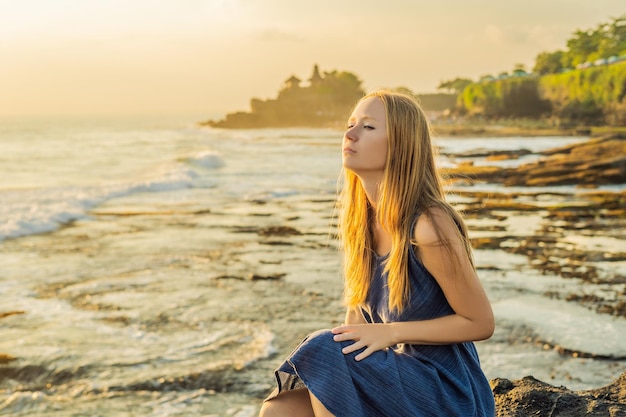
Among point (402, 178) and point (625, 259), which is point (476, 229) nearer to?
point (625, 259)

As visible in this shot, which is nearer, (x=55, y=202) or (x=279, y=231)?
(x=279, y=231)

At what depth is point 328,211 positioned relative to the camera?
45.9 feet

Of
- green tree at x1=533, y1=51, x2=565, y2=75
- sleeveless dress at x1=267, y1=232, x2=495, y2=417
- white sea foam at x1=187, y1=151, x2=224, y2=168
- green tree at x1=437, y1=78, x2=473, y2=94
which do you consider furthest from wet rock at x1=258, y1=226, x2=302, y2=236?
green tree at x1=437, y1=78, x2=473, y2=94

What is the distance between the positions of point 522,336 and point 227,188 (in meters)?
14.7

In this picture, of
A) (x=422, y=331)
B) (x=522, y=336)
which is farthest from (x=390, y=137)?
(x=522, y=336)

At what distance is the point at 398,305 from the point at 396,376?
304 millimetres

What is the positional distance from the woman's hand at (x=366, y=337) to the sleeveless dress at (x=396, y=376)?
0.02 m

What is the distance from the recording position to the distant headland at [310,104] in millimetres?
104231

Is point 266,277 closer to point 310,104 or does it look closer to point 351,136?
point 351,136

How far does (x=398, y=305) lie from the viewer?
2309 millimetres

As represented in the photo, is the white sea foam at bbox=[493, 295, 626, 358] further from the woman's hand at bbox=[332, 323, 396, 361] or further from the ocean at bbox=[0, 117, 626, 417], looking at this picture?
the woman's hand at bbox=[332, 323, 396, 361]

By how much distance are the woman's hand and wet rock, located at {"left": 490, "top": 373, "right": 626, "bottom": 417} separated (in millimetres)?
1070

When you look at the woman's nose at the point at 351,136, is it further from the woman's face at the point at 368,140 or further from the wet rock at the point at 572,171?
the wet rock at the point at 572,171

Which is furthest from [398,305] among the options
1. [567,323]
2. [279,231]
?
[279,231]
